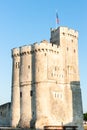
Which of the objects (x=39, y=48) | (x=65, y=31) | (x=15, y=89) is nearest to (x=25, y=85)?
(x=15, y=89)

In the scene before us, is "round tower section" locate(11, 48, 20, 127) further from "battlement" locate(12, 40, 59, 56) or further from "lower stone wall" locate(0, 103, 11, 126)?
"lower stone wall" locate(0, 103, 11, 126)

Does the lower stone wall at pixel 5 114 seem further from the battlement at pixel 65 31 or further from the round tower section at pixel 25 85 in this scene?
the battlement at pixel 65 31

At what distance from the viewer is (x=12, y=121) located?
170ft

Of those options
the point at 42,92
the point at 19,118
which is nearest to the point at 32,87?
the point at 42,92

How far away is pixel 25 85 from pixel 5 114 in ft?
28.4

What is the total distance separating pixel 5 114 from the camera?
5691 cm

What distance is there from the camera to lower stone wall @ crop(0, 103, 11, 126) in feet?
183

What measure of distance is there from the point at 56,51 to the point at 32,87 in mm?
7110

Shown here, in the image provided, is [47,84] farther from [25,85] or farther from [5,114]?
[5,114]

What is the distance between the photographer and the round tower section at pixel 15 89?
5138 cm

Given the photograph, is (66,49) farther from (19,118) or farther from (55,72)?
(19,118)

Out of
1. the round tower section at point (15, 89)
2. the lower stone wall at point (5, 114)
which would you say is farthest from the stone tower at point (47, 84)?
the lower stone wall at point (5, 114)

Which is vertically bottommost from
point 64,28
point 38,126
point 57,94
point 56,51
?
point 38,126

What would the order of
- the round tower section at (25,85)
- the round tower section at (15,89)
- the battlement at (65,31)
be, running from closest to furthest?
the round tower section at (25,85), the round tower section at (15,89), the battlement at (65,31)
